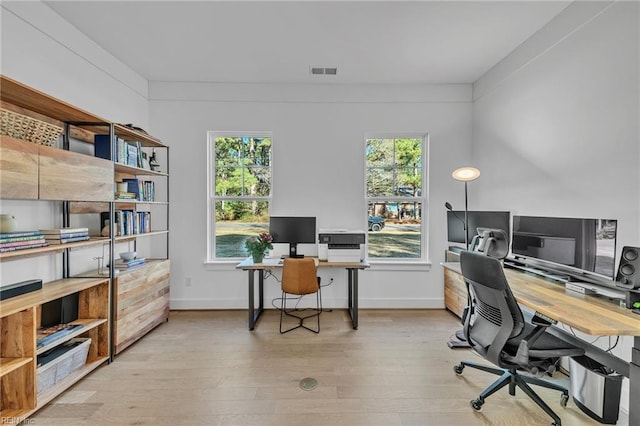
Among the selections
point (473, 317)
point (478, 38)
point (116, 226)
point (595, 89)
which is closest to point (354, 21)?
point (478, 38)

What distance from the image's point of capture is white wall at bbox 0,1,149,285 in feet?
6.93

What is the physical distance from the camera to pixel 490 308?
1927 mm

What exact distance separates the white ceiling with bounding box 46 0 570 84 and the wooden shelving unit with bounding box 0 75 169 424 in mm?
865

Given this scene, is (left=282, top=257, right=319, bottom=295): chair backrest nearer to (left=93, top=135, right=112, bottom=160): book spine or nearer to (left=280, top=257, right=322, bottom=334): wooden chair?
(left=280, top=257, right=322, bottom=334): wooden chair

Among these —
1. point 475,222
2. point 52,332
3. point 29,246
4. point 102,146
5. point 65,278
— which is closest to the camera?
point 29,246

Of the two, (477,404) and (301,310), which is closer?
(477,404)

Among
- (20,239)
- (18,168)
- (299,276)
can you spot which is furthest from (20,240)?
(299,276)

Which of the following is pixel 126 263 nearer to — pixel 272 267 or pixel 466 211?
pixel 272 267

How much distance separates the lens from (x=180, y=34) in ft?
8.87

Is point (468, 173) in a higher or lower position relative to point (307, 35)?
lower

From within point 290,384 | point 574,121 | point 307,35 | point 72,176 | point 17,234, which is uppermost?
point 307,35

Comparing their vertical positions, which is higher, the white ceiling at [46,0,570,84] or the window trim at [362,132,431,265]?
the white ceiling at [46,0,570,84]

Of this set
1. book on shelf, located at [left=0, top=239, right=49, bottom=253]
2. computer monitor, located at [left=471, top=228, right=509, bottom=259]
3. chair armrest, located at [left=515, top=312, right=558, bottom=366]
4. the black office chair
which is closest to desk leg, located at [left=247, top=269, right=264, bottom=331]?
book on shelf, located at [left=0, top=239, right=49, bottom=253]

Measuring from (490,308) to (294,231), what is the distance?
7.20 ft
